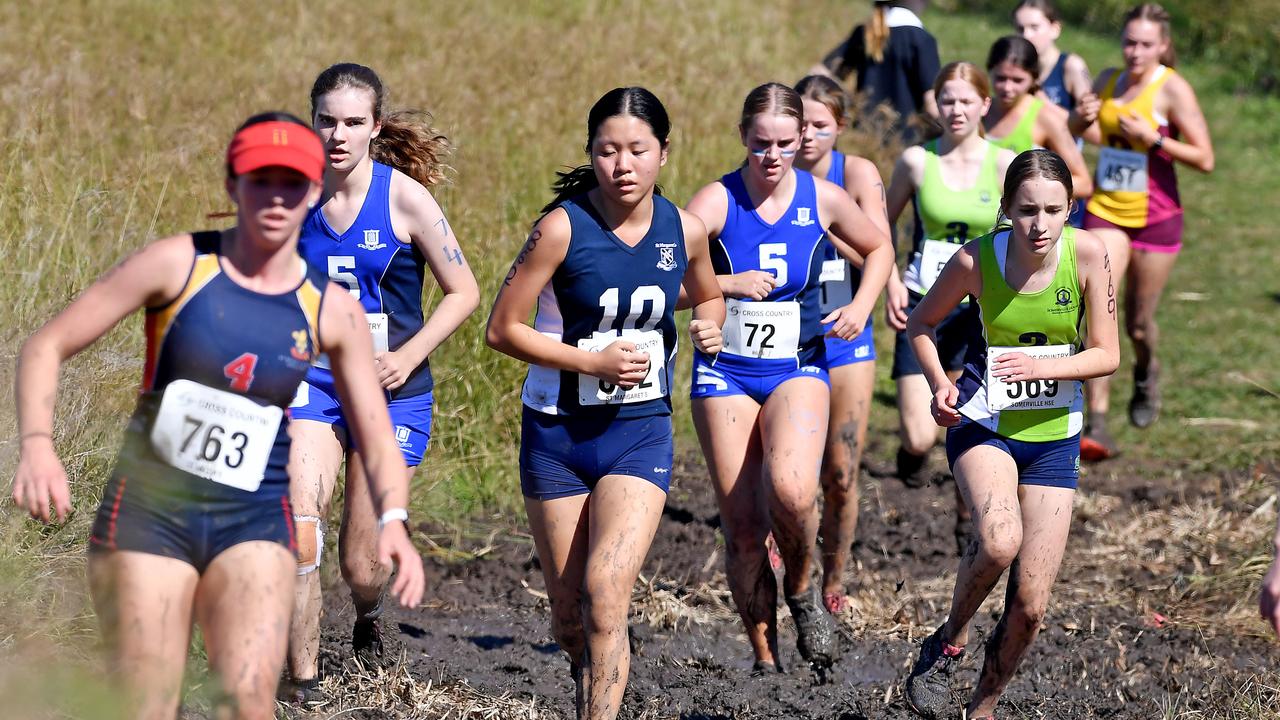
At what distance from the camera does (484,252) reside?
7.95 metres

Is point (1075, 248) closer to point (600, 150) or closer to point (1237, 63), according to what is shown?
point (600, 150)

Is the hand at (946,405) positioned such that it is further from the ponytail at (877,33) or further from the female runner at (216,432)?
the ponytail at (877,33)

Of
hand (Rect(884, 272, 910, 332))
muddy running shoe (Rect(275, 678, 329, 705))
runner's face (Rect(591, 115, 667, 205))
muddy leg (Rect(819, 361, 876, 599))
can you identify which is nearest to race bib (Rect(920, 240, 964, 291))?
hand (Rect(884, 272, 910, 332))

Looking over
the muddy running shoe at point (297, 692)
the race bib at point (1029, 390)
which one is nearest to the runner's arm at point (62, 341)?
the muddy running shoe at point (297, 692)

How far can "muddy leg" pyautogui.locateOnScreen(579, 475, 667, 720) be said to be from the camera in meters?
4.47

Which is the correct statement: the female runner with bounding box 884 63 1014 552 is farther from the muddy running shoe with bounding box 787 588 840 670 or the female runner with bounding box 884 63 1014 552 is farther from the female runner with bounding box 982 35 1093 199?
the muddy running shoe with bounding box 787 588 840 670

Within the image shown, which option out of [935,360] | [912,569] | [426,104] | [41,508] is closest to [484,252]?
[426,104]

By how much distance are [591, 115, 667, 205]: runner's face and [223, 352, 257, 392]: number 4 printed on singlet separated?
4.60 ft

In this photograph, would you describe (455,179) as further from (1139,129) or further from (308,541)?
(308,541)

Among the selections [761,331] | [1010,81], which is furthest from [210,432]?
[1010,81]

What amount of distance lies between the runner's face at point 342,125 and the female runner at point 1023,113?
137 inches

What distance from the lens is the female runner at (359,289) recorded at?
498 cm

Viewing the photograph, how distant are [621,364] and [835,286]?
2224mm

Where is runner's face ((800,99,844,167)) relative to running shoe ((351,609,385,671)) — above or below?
above
